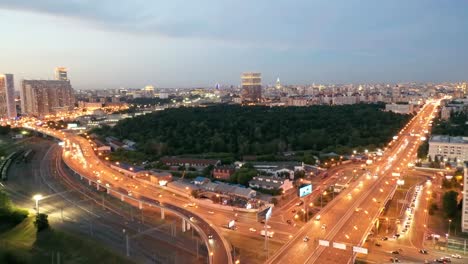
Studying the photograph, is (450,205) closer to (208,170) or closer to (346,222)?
(346,222)

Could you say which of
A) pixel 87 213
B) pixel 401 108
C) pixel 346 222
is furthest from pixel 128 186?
pixel 401 108

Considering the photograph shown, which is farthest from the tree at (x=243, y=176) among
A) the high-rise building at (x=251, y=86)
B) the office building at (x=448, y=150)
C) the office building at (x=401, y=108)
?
the high-rise building at (x=251, y=86)

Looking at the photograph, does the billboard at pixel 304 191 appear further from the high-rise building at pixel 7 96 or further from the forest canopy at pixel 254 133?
the high-rise building at pixel 7 96

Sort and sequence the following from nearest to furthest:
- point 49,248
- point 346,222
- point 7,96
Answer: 1. point 49,248
2. point 346,222
3. point 7,96

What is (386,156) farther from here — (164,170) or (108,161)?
(108,161)

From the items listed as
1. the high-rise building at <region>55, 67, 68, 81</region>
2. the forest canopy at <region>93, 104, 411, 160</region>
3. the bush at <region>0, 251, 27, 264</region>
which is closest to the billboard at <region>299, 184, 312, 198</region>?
the forest canopy at <region>93, 104, 411, 160</region>

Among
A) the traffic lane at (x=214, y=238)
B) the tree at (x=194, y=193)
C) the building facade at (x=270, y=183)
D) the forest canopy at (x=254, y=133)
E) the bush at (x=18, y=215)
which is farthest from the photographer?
the forest canopy at (x=254, y=133)

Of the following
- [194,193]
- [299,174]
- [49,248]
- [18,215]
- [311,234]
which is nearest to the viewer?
[311,234]
